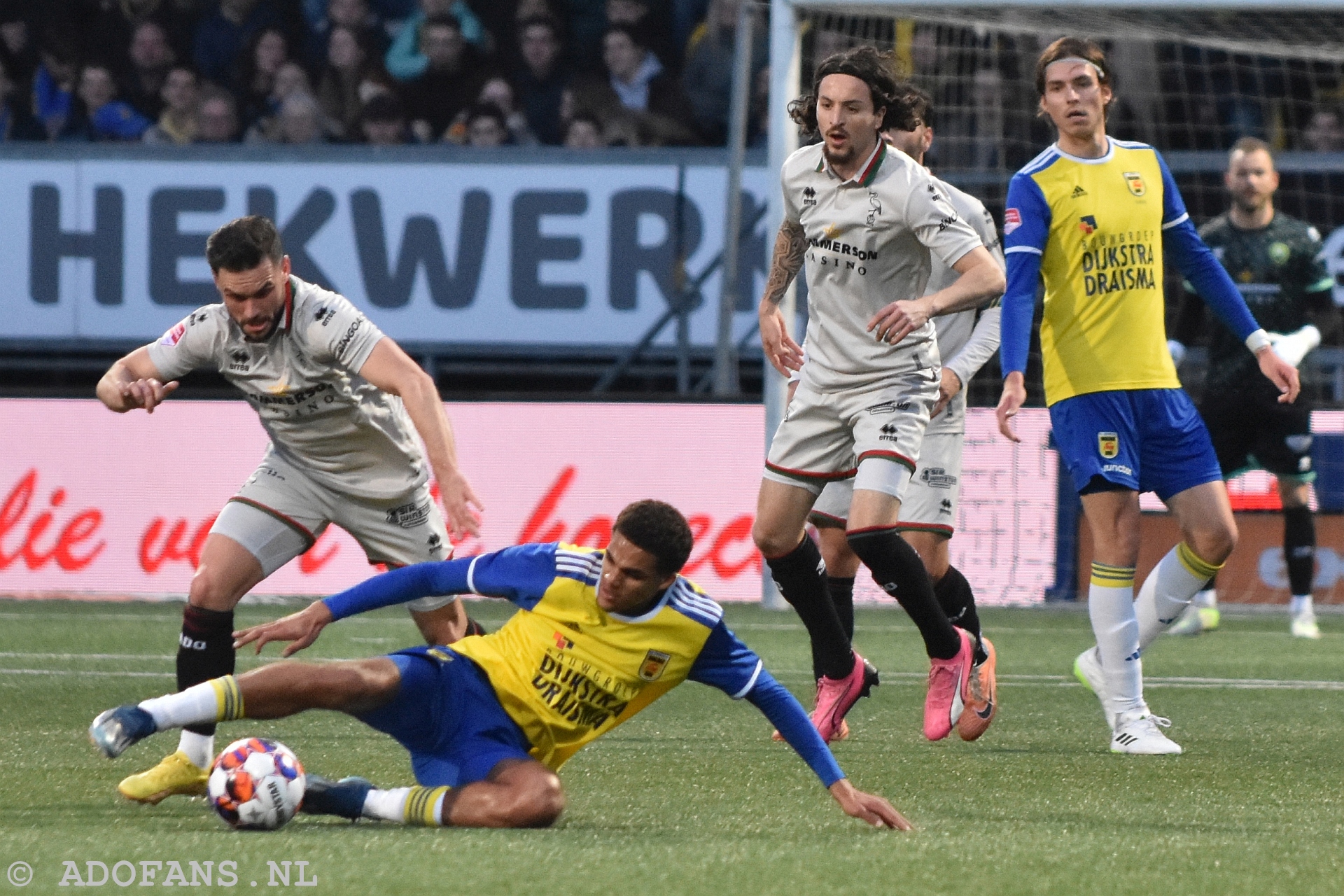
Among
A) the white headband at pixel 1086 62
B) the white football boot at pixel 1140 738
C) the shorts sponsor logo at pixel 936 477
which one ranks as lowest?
the white football boot at pixel 1140 738

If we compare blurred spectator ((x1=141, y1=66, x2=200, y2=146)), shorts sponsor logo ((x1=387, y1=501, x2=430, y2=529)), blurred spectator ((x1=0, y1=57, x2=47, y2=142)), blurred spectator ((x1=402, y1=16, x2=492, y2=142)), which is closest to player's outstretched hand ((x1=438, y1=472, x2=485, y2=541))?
shorts sponsor logo ((x1=387, y1=501, x2=430, y2=529))

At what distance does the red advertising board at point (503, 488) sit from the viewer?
11.8 m

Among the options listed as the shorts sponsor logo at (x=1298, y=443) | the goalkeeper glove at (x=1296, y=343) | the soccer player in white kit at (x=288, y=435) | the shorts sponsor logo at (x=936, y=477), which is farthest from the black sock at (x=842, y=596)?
the shorts sponsor logo at (x=1298, y=443)

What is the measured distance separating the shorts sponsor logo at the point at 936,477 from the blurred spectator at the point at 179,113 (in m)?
8.80

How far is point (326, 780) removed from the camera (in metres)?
4.57

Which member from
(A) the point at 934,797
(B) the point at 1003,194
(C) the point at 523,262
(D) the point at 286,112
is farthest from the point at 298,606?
(A) the point at 934,797

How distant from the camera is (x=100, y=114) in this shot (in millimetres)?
14414

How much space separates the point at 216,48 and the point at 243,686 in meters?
11.2

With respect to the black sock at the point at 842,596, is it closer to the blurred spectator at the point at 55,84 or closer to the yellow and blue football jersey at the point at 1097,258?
the yellow and blue football jersey at the point at 1097,258

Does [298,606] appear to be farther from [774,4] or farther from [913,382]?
[913,382]

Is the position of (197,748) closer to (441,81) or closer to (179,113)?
(441,81)

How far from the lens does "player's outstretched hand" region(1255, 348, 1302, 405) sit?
611cm

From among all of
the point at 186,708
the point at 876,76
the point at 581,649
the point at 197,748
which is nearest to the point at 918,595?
the point at 876,76

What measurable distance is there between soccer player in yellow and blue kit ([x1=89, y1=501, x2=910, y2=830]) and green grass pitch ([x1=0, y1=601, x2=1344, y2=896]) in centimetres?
10
